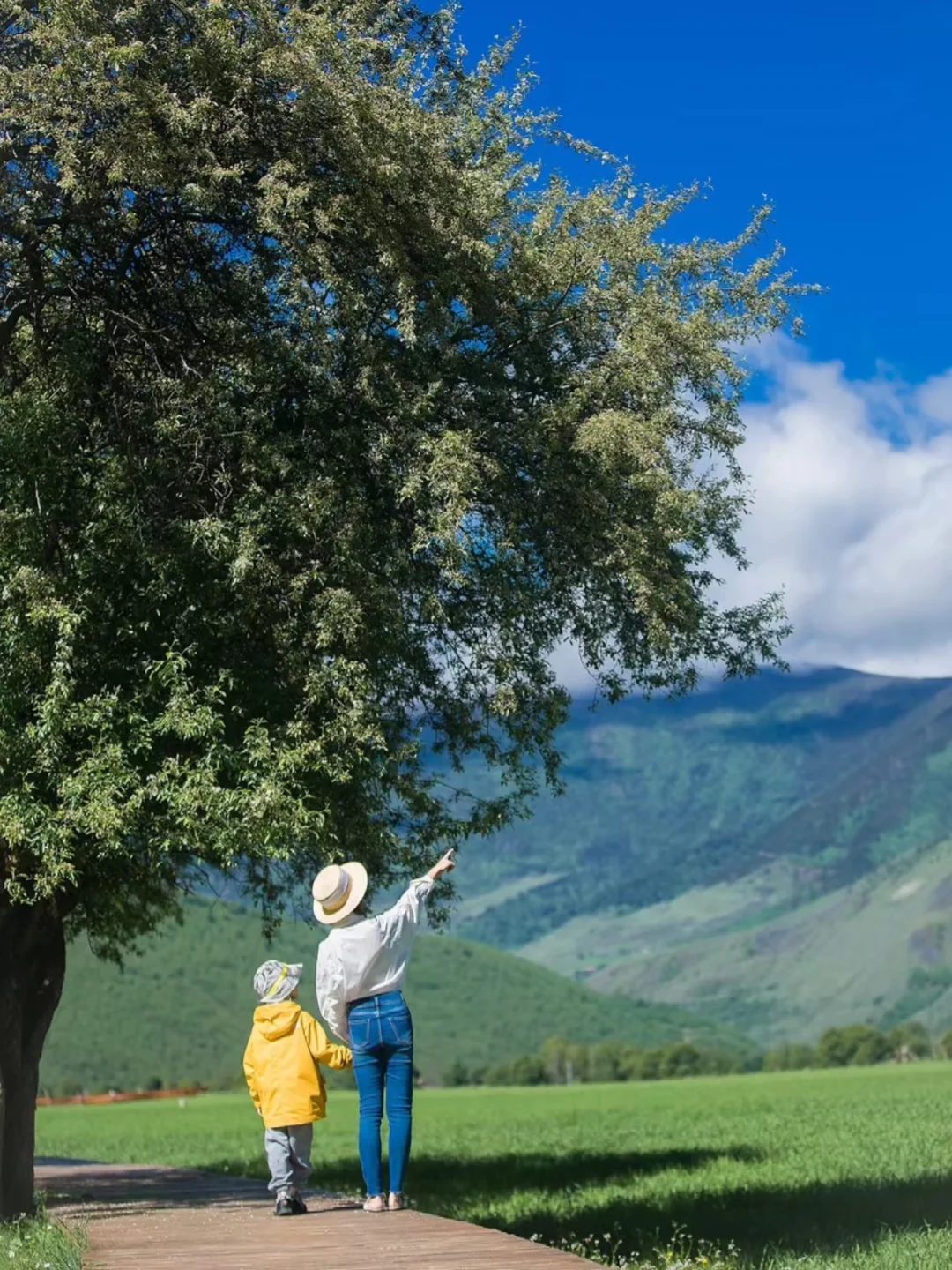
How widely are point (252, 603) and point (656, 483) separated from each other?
13.5ft

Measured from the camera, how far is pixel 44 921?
60.6 ft

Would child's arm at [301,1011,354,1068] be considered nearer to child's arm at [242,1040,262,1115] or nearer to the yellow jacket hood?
the yellow jacket hood

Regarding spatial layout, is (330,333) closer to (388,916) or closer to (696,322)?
(696,322)

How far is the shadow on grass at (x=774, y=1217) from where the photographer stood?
55.2 ft

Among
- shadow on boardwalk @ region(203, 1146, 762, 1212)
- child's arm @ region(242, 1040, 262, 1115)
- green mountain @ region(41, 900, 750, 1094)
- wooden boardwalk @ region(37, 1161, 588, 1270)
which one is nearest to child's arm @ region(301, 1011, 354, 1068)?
child's arm @ region(242, 1040, 262, 1115)

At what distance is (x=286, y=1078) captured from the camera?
517 inches

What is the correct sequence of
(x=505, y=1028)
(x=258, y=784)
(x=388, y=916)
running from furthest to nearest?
1. (x=505, y=1028)
2. (x=258, y=784)
3. (x=388, y=916)

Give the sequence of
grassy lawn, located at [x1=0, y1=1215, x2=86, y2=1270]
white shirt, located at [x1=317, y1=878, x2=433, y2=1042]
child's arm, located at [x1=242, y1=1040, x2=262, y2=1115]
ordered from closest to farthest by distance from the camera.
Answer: grassy lawn, located at [x1=0, y1=1215, x2=86, y2=1270]
white shirt, located at [x1=317, y1=878, x2=433, y2=1042]
child's arm, located at [x1=242, y1=1040, x2=262, y2=1115]

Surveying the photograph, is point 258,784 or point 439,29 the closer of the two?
point 258,784

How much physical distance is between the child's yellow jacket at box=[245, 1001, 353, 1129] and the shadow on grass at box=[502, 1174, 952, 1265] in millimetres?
4641

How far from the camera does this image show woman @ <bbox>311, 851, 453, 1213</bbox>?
12.3 meters

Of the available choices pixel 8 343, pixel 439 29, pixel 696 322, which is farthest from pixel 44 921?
pixel 439 29

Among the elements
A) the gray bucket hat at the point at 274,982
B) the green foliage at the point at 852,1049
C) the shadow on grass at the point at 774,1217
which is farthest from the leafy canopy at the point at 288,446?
the green foliage at the point at 852,1049

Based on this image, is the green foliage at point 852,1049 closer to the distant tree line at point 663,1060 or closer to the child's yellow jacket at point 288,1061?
the distant tree line at point 663,1060
